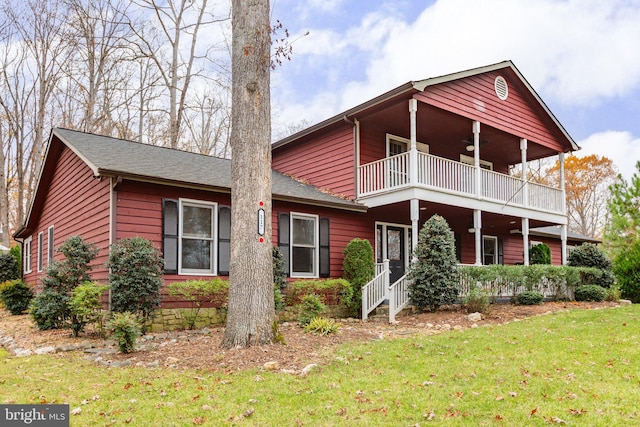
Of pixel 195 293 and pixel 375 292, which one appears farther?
pixel 375 292

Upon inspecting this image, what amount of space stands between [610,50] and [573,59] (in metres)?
1.75

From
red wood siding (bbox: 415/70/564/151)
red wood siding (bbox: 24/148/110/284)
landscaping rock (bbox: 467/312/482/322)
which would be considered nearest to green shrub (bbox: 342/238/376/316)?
landscaping rock (bbox: 467/312/482/322)

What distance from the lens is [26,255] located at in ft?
60.5

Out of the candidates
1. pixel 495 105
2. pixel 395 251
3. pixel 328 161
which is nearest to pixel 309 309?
pixel 395 251

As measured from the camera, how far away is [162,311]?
9.84m

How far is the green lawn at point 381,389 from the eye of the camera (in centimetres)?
451

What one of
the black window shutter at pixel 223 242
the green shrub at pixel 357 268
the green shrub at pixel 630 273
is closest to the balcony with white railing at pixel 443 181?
the green shrub at pixel 357 268

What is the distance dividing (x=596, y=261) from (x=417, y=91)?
7.67 metres

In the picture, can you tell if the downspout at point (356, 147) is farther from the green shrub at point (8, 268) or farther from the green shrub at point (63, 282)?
the green shrub at point (8, 268)

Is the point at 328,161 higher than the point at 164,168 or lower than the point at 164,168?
higher

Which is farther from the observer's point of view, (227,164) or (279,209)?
(227,164)

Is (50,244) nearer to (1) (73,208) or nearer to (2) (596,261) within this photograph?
(1) (73,208)

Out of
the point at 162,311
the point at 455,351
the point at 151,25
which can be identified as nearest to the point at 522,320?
the point at 455,351

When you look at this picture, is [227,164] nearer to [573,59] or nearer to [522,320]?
[522,320]
